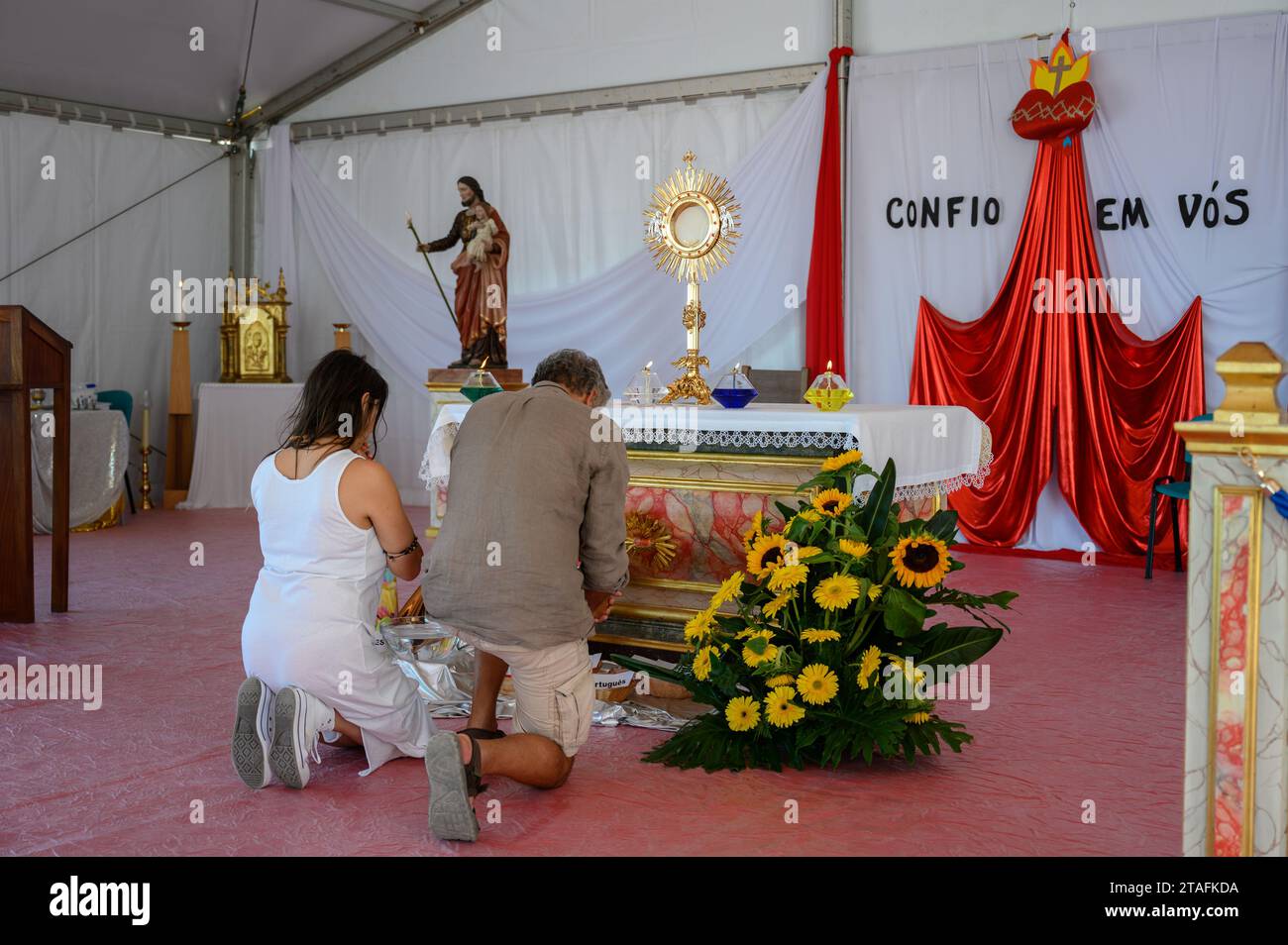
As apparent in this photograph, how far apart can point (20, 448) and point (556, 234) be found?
18.5ft

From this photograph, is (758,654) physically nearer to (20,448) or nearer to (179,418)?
(20,448)

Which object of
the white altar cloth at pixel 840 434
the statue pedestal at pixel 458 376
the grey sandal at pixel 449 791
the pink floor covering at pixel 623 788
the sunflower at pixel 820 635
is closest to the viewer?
the grey sandal at pixel 449 791

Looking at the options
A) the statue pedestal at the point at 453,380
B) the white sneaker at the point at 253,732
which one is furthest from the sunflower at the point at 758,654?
the statue pedestal at the point at 453,380

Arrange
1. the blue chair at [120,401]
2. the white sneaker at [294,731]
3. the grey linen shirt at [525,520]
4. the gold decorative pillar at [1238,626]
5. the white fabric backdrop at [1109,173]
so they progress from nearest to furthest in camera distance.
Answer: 1. the gold decorative pillar at [1238,626]
2. the grey linen shirt at [525,520]
3. the white sneaker at [294,731]
4. the white fabric backdrop at [1109,173]
5. the blue chair at [120,401]

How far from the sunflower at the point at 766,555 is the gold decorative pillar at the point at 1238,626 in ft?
5.86

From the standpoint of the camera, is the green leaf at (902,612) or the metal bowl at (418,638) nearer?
the green leaf at (902,612)

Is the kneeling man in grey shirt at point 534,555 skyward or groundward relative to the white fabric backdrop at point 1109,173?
groundward

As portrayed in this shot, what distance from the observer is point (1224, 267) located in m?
7.86

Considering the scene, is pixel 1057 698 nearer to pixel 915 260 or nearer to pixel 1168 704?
pixel 1168 704

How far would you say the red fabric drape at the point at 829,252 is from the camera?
9102 millimetres

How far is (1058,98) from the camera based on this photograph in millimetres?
8117

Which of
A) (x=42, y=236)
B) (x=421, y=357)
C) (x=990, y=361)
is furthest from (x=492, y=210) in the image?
(x=42, y=236)

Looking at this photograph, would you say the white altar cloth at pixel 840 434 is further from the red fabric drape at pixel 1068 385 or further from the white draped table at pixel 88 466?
the white draped table at pixel 88 466

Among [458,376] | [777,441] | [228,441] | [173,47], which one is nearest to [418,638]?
[777,441]
